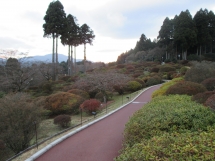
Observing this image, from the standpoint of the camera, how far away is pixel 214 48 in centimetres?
5709

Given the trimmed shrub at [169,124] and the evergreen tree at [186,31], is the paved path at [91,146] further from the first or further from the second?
the evergreen tree at [186,31]

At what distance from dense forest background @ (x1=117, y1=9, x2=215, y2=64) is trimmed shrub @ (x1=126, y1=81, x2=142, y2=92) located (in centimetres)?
2509

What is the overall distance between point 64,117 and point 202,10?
51.0 meters

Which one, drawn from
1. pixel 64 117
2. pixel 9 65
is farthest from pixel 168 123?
pixel 9 65

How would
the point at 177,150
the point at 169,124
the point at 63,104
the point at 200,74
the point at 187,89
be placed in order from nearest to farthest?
the point at 177,150 → the point at 169,124 → the point at 187,89 → the point at 63,104 → the point at 200,74

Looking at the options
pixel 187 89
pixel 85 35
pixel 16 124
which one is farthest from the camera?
pixel 85 35

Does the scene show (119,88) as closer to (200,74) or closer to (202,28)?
(200,74)

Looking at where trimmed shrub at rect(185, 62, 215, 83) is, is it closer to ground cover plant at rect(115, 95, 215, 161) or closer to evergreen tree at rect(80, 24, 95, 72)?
ground cover plant at rect(115, 95, 215, 161)

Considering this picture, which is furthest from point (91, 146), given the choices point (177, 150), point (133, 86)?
point (133, 86)

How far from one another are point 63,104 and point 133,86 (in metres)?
11.4

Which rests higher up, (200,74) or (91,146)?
(200,74)

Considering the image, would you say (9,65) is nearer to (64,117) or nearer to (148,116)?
(64,117)

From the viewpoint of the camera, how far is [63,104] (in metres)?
16.5

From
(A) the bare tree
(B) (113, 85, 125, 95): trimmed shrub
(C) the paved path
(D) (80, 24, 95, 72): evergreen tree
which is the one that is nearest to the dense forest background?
(D) (80, 24, 95, 72): evergreen tree
